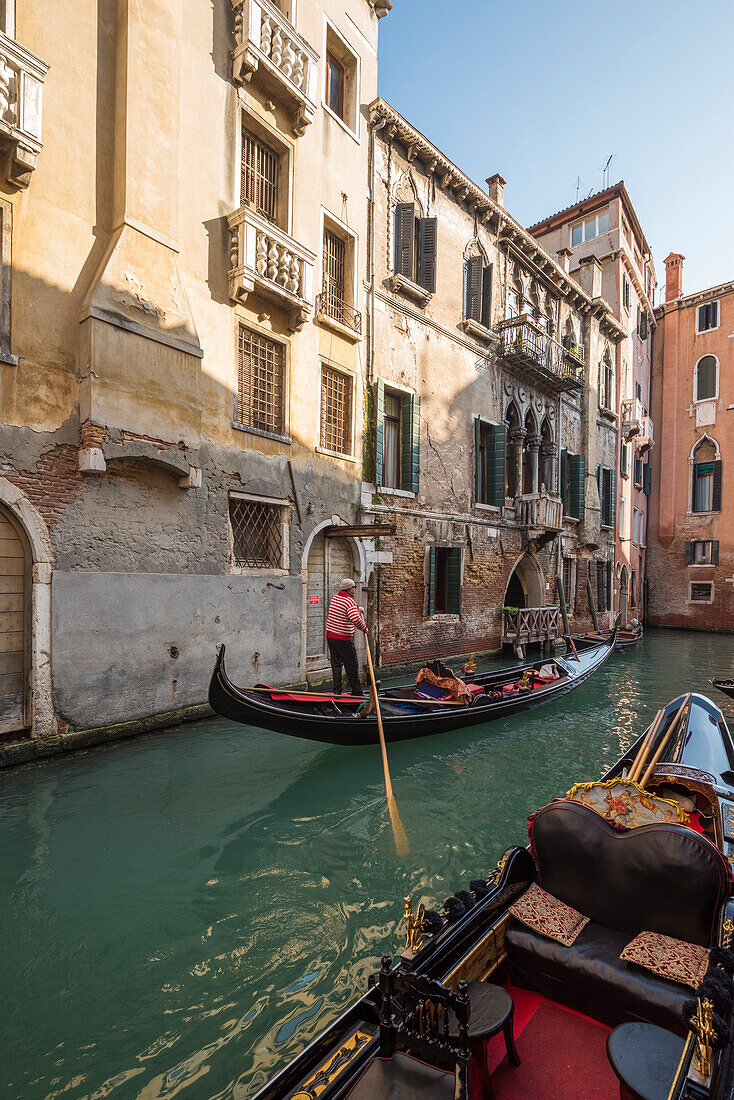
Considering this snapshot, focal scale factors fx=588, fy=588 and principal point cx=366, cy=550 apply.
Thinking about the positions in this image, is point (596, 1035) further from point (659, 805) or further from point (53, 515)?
point (53, 515)

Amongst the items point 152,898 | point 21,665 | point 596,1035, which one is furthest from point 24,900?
point 596,1035

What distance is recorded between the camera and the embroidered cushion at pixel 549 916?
6.36 ft

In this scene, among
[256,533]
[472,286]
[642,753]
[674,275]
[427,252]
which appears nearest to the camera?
[642,753]

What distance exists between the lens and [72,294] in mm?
5094

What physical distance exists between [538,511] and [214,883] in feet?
32.1

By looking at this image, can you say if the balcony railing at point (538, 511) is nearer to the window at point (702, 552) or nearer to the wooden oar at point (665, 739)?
the wooden oar at point (665, 739)

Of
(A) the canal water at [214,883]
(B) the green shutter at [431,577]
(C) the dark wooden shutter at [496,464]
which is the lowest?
(A) the canal water at [214,883]

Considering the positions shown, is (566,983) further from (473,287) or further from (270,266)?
(473,287)

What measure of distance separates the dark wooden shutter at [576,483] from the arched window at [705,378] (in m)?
8.09

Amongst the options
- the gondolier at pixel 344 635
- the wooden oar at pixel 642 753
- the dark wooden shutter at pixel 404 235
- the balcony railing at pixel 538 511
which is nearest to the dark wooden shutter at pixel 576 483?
the balcony railing at pixel 538 511

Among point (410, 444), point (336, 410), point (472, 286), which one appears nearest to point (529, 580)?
point (410, 444)

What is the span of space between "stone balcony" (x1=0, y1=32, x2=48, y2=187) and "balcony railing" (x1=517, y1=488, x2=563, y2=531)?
9.39m

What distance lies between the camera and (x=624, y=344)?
17031 mm

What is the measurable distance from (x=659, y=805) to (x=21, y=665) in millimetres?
4783
